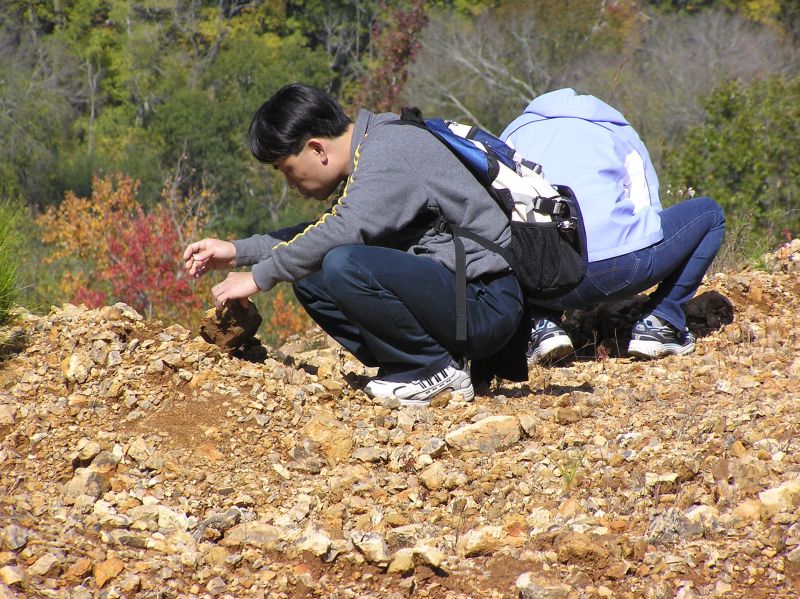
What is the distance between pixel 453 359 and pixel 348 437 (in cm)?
54

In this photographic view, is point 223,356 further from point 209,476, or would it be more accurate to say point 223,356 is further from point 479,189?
point 479,189

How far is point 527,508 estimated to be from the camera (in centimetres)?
251

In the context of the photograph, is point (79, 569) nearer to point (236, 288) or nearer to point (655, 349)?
point (236, 288)

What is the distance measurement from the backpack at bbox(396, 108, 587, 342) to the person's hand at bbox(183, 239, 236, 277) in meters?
0.70

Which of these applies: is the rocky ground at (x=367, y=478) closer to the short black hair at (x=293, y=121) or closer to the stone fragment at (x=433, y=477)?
the stone fragment at (x=433, y=477)

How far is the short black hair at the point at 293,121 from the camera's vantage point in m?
3.02

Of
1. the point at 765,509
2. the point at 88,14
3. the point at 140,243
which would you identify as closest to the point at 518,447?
the point at 765,509

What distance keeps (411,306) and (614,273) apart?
2.86 feet

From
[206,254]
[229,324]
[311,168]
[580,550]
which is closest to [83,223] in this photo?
[229,324]

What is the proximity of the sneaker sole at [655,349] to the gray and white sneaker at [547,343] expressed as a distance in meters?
0.26

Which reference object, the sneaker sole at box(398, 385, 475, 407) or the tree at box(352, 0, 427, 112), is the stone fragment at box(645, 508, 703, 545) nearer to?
the sneaker sole at box(398, 385, 475, 407)

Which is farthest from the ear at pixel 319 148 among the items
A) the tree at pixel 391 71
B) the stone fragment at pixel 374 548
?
the tree at pixel 391 71

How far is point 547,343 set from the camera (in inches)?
150

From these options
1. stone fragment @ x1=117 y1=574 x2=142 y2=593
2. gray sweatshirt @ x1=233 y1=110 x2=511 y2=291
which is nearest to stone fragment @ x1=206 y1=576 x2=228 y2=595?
stone fragment @ x1=117 y1=574 x2=142 y2=593
